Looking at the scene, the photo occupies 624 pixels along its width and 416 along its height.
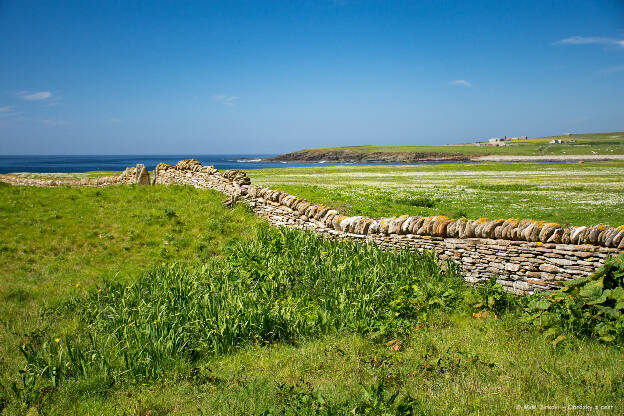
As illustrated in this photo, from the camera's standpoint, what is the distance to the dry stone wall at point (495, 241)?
285 inches

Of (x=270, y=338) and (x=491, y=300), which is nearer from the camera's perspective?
(x=270, y=338)

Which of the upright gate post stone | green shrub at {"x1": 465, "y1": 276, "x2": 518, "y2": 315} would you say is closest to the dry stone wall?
green shrub at {"x1": 465, "y1": 276, "x2": 518, "y2": 315}

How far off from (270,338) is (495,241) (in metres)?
5.82

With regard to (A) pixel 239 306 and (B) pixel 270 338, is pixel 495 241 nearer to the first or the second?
(B) pixel 270 338

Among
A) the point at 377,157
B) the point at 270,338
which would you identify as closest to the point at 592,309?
the point at 270,338

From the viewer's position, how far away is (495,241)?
27.1ft

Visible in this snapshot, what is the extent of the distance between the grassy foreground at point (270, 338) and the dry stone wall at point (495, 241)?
72cm

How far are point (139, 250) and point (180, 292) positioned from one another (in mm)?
4475

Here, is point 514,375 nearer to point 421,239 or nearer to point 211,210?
point 421,239

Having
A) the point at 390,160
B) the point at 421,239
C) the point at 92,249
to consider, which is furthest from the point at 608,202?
the point at 390,160

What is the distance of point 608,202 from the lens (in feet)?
56.4

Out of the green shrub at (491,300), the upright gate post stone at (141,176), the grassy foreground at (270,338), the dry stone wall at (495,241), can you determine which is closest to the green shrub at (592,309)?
the grassy foreground at (270,338)

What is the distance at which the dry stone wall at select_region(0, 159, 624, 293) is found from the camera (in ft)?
23.7

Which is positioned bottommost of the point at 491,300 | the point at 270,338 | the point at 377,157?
the point at 270,338
